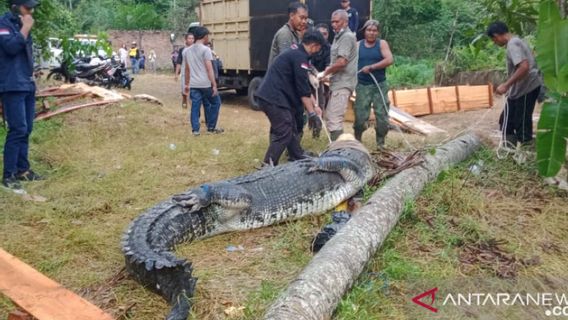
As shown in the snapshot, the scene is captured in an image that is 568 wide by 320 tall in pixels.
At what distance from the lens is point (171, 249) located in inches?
132

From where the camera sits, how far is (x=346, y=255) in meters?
2.91

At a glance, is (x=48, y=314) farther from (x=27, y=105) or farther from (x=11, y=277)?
(x=27, y=105)

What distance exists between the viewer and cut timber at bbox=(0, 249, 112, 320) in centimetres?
240

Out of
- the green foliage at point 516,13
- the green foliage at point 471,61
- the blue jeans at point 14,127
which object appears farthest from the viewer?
the green foliage at point 471,61

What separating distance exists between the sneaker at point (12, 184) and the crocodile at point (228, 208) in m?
1.85

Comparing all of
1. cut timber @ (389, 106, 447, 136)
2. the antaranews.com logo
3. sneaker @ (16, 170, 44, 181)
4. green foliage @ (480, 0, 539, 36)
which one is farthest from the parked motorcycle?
the antaranews.com logo

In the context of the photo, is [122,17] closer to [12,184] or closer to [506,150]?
[12,184]

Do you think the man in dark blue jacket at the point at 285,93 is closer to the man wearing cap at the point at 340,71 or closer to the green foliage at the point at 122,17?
the man wearing cap at the point at 340,71

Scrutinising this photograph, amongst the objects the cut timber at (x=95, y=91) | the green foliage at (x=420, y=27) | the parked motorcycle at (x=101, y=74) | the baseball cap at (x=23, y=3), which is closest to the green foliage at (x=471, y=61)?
the green foliage at (x=420, y=27)

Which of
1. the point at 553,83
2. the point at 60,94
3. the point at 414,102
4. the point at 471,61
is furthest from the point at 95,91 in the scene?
the point at 471,61

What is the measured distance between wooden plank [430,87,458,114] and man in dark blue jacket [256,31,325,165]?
195 inches

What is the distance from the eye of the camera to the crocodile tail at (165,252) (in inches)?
104

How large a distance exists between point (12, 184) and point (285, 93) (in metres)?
2.86

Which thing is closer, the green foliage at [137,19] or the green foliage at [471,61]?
the green foliage at [471,61]
